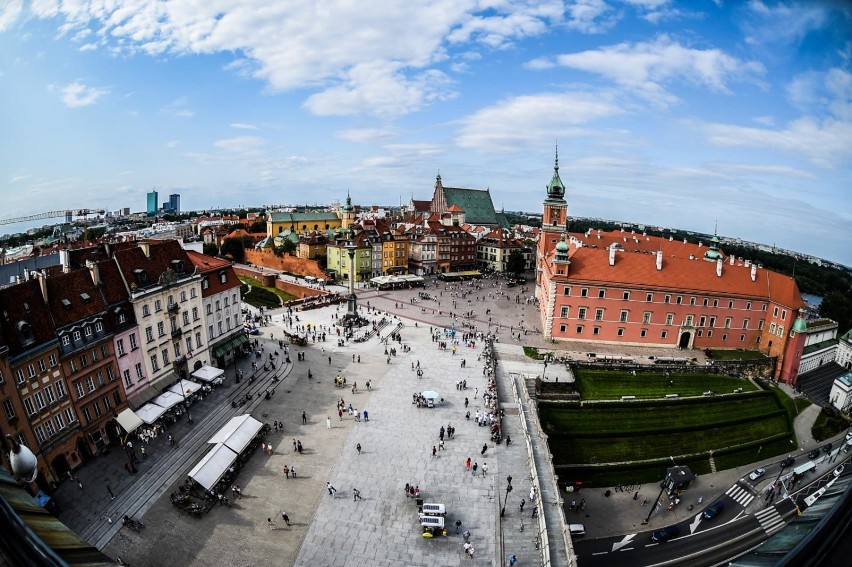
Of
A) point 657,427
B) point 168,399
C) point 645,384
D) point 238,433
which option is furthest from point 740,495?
point 168,399

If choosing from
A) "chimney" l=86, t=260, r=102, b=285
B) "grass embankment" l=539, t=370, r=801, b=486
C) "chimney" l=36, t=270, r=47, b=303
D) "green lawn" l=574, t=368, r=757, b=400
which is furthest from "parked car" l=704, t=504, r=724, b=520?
"chimney" l=36, t=270, r=47, b=303

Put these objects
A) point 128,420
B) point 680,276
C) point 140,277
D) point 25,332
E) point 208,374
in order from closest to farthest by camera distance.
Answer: point 25,332
point 128,420
point 140,277
point 208,374
point 680,276

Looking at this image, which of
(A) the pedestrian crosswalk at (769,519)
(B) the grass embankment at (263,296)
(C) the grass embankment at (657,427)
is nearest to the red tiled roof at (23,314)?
(C) the grass embankment at (657,427)

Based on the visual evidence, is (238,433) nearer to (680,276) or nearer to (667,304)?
(667,304)

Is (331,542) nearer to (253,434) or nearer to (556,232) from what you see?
(253,434)

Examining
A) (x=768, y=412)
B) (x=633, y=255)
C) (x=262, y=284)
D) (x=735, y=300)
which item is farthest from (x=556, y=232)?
(x=262, y=284)

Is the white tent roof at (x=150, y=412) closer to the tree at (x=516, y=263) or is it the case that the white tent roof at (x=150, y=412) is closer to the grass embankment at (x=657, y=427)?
the grass embankment at (x=657, y=427)
